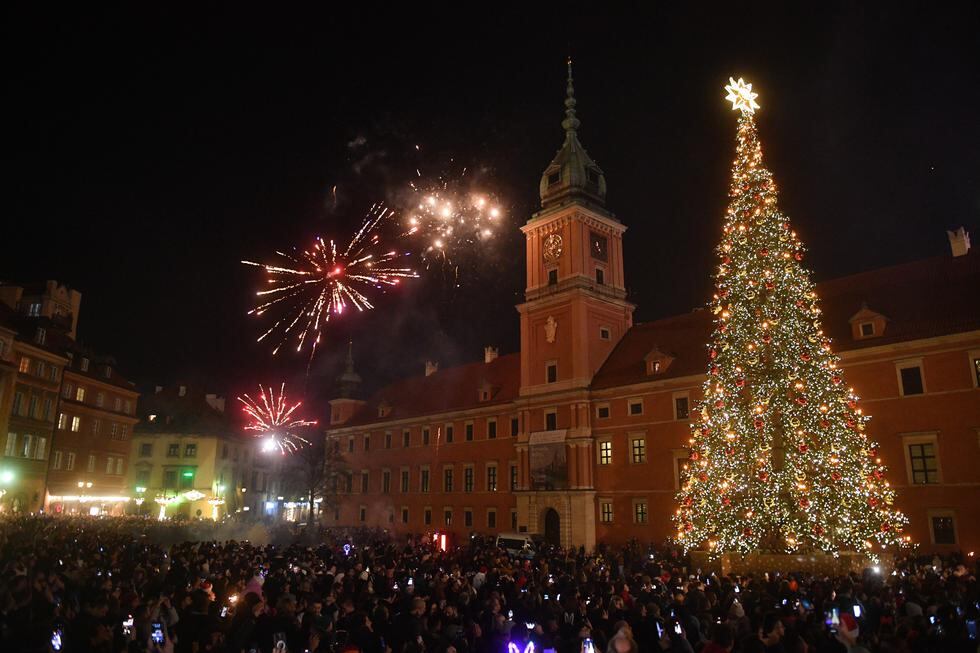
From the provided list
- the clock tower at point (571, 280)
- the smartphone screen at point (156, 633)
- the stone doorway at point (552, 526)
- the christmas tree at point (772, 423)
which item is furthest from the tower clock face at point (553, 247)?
the smartphone screen at point (156, 633)

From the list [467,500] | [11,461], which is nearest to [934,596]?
[467,500]

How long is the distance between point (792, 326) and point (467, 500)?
108 feet

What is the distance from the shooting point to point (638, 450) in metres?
41.2

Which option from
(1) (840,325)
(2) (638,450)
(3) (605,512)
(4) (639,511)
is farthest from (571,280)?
(1) (840,325)

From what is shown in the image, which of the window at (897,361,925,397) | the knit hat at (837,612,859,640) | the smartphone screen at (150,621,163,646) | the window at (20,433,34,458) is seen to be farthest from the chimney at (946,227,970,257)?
the window at (20,433,34,458)

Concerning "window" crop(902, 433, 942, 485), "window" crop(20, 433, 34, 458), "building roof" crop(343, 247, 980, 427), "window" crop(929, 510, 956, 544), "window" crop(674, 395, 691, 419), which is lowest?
"window" crop(929, 510, 956, 544)

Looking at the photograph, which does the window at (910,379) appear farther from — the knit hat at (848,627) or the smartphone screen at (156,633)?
the smartphone screen at (156,633)

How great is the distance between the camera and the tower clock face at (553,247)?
4831cm

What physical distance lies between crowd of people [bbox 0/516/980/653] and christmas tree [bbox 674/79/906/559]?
3718mm

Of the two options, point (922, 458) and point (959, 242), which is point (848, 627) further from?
point (959, 242)

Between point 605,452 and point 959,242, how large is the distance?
21794 millimetres

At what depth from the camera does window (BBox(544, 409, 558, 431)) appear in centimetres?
4600

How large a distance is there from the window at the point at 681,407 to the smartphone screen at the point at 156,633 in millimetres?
32992

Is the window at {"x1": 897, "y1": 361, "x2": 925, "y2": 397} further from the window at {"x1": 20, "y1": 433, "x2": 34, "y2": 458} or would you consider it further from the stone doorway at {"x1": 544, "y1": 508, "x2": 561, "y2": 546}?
the window at {"x1": 20, "y1": 433, "x2": 34, "y2": 458}
